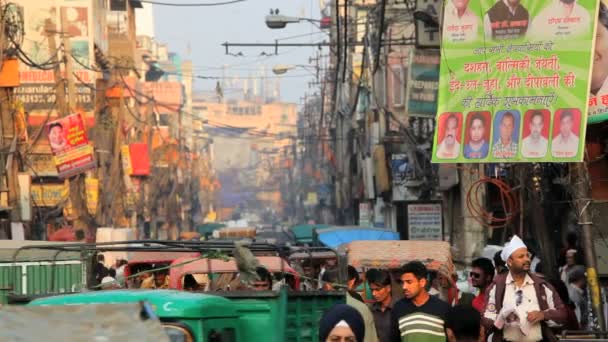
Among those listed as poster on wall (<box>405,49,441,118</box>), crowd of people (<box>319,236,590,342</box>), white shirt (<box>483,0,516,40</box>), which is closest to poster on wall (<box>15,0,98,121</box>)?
poster on wall (<box>405,49,441,118</box>)

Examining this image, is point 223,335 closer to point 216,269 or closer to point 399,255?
point 216,269

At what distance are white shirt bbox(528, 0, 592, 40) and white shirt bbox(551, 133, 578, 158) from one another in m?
1.10

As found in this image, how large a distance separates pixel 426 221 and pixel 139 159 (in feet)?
159

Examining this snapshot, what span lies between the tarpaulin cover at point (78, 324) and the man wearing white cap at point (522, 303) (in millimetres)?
4150

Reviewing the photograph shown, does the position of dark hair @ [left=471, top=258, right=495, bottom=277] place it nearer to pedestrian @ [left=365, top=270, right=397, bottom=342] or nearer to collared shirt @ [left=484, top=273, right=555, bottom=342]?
pedestrian @ [left=365, top=270, right=397, bottom=342]

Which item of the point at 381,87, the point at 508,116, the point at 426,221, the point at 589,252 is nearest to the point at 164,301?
the point at 589,252

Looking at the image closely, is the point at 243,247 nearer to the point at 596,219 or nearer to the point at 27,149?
the point at 596,219

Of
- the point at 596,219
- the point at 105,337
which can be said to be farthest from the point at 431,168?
the point at 105,337

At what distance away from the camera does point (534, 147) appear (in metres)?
16.2

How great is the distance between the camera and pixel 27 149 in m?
47.8

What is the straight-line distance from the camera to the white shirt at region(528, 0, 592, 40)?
15883 mm

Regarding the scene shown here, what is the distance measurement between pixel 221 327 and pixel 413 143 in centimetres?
3140

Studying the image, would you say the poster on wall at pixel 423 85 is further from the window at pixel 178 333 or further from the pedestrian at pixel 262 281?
the window at pixel 178 333

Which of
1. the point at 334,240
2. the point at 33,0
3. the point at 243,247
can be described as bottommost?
the point at 334,240
